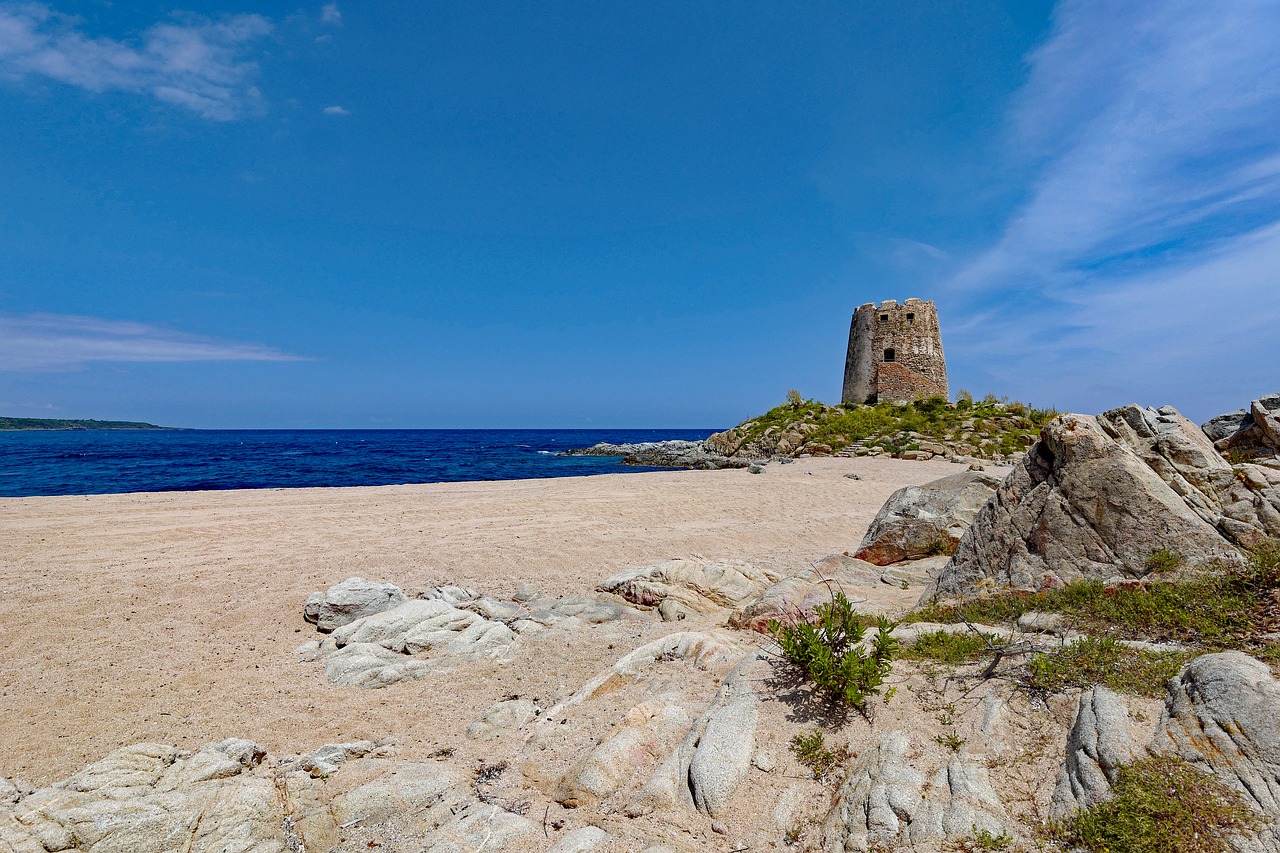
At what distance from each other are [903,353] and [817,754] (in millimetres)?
34972

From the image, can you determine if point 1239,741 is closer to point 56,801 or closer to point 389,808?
point 389,808

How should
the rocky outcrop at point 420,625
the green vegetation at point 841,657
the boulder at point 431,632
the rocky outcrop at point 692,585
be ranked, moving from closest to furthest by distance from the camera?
1. the green vegetation at point 841,657
2. the rocky outcrop at point 420,625
3. the boulder at point 431,632
4. the rocky outcrop at point 692,585

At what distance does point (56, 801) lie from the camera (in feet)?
9.86

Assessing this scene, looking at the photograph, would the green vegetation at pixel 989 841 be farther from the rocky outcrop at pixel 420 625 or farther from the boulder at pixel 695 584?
the boulder at pixel 695 584

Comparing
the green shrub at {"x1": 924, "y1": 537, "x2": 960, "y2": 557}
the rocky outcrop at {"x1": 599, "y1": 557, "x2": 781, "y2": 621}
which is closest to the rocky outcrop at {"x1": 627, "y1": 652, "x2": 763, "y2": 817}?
the rocky outcrop at {"x1": 599, "y1": 557, "x2": 781, "y2": 621}

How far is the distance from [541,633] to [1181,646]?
5.58m

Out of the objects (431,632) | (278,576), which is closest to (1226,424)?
(431,632)

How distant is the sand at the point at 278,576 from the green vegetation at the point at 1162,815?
3848 mm

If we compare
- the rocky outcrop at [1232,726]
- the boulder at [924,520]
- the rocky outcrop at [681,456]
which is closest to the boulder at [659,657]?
the rocky outcrop at [1232,726]

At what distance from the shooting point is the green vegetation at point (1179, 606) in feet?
12.2

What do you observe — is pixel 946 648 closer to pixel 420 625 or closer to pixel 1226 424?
pixel 420 625

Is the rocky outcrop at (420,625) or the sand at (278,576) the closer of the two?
the sand at (278,576)

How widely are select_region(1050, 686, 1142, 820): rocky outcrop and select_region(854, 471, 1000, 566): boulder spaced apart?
18.7 ft

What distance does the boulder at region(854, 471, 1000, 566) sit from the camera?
8609mm
